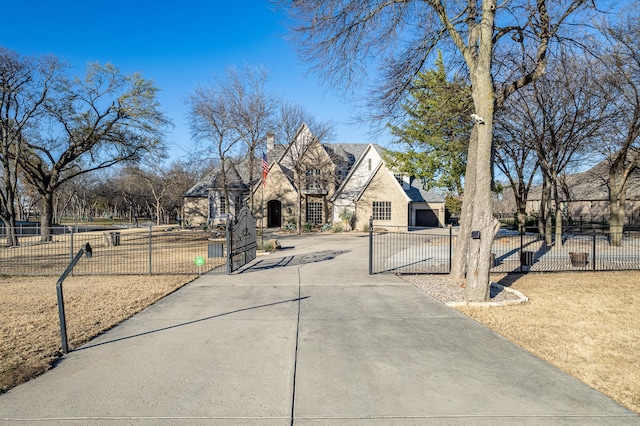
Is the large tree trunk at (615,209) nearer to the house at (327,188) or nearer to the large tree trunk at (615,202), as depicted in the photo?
the large tree trunk at (615,202)

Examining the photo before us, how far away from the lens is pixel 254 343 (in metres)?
5.17

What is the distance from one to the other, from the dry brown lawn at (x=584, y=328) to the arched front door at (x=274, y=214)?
1073 inches

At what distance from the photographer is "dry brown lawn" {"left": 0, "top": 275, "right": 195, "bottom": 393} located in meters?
4.59

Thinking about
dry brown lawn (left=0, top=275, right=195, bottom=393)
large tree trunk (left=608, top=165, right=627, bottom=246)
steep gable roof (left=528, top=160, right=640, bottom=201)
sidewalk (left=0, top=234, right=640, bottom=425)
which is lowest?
sidewalk (left=0, top=234, right=640, bottom=425)

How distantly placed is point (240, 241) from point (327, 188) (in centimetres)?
2279

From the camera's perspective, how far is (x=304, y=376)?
4.13 meters

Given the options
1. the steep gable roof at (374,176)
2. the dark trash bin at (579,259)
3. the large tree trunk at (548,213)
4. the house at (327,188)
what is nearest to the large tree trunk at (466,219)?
the dark trash bin at (579,259)

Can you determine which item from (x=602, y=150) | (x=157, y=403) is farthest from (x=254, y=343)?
(x=602, y=150)

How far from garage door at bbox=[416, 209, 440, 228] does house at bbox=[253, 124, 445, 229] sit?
231 centimetres

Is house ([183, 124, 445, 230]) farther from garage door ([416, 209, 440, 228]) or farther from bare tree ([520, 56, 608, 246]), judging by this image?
bare tree ([520, 56, 608, 246])

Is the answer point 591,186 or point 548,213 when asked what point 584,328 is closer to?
point 548,213

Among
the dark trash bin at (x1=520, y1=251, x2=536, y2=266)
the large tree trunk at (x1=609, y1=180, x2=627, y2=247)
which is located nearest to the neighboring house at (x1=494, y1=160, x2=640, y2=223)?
the large tree trunk at (x1=609, y1=180, x2=627, y2=247)

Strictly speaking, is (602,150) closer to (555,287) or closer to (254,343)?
(555,287)

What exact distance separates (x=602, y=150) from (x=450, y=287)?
2013cm
